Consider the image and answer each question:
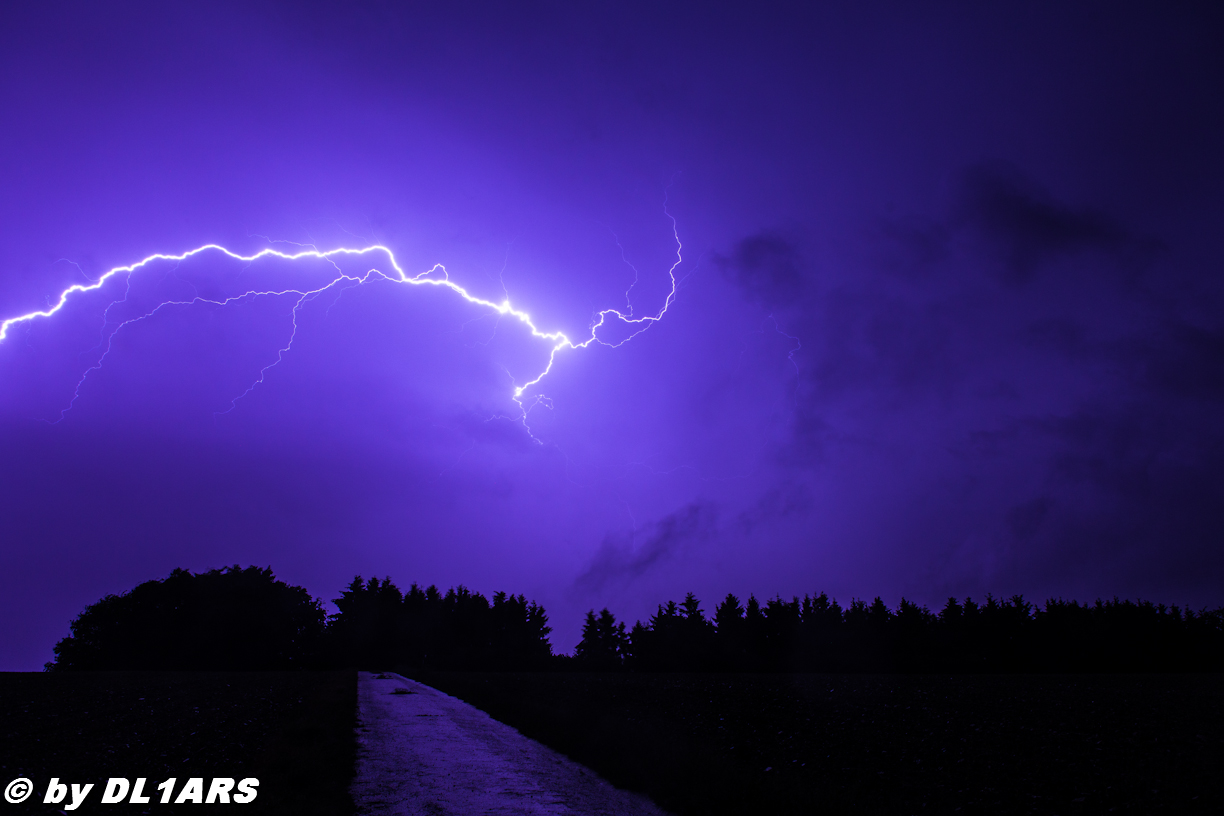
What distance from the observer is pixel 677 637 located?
6950cm

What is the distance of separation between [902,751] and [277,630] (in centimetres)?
7081

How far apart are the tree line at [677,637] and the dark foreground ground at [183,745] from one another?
4975 cm

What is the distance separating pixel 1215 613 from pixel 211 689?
106914 millimetres

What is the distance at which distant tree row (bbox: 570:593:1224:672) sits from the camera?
59.5m

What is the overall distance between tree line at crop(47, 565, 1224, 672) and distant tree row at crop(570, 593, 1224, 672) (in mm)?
135

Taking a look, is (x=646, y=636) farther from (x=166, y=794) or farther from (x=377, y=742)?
(x=166, y=794)

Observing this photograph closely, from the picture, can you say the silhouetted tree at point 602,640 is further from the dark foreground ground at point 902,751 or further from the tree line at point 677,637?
the dark foreground ground at point 902,751

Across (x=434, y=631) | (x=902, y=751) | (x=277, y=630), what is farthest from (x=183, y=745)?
(x=434, y=631)

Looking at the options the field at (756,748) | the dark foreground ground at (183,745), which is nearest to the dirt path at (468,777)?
the field at (756,748)

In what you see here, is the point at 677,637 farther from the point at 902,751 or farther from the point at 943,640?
the point at 902,751

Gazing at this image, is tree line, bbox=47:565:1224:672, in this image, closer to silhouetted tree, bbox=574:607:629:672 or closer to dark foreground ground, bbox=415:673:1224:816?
silhouetted tree, bbox=574:607:629:672

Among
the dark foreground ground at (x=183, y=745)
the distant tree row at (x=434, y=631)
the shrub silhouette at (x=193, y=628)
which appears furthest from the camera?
the distant tree row at (x=434, y=631)

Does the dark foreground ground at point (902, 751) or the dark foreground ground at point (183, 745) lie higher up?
the dark foreground ground at point (183, 745)

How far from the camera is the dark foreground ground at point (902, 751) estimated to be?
25.6 ft
